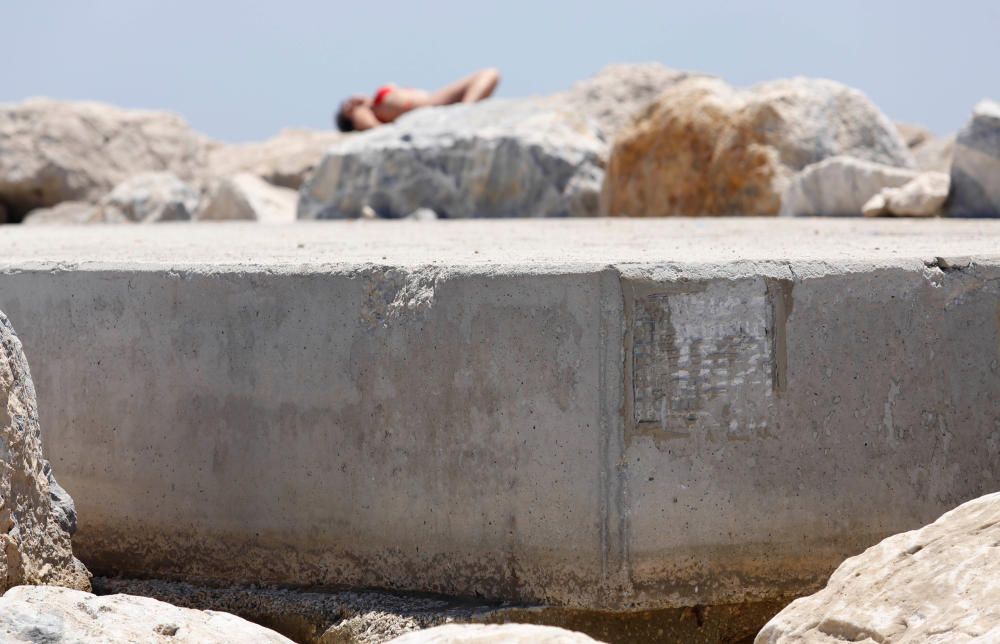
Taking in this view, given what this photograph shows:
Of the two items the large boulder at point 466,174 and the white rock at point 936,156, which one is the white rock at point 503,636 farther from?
the large boulder at point 466,174

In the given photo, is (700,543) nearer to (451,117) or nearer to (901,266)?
(901,266)

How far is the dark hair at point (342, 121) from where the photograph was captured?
20.2m

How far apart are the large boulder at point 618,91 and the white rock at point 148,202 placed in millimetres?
3941

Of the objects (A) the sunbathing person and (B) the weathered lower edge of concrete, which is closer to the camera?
(B) the weathered lower edge of concrete

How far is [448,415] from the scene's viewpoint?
2699 mm

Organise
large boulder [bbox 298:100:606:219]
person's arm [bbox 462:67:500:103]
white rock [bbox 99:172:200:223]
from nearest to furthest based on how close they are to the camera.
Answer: large boulder [bbox 298:100:606:219] → white rock [bbox 99:172:200:223] → person's arm [bbox 462:67:500:103]

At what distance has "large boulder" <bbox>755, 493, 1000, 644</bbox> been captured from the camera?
189cm

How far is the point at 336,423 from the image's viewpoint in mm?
2773

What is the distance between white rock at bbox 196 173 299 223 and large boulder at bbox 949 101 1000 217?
22.3 ft

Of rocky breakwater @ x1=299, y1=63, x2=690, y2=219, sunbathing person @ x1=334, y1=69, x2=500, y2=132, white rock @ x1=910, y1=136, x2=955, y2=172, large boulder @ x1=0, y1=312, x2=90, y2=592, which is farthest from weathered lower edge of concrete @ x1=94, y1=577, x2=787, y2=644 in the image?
sunbathing person @ x1=334, y1=69, x2=500, y2=132

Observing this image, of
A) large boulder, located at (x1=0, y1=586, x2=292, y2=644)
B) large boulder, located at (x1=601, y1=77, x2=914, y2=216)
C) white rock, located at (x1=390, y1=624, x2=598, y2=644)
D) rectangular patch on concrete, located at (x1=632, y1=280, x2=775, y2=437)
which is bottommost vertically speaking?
large boulder, located at (x1=601, y1=77, x2=914, y2=216)

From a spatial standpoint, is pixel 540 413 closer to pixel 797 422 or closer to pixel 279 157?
pixel 797 422

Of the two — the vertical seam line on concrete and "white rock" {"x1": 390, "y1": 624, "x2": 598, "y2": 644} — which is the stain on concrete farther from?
"white rock" {"x1": 390, "y1": 624, "x2": 598, "y2": 644}

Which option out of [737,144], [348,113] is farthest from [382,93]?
[737,144]
